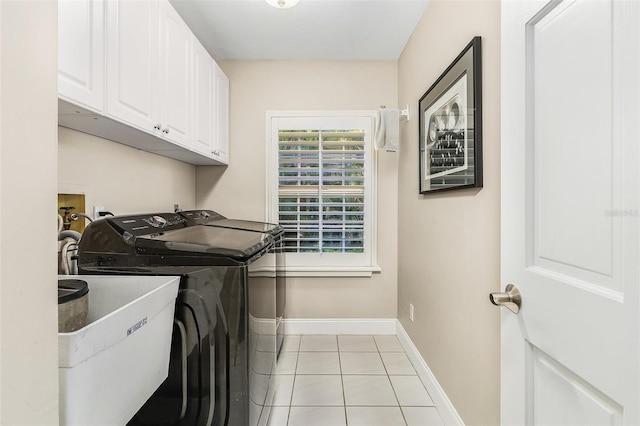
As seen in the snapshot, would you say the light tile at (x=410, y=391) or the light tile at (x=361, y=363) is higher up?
the light tile at (x=361, y=363)

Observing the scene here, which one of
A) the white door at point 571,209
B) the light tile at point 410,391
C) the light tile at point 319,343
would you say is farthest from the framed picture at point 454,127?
the light tile at point 319,343

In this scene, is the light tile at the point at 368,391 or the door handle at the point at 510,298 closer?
the door handle at the point at 510,298

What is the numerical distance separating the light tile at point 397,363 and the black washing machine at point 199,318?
48.9 inches

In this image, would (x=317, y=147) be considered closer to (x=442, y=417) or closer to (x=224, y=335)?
(x=224, y=335)

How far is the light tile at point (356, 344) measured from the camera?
2613mm

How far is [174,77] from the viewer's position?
6.07 feet

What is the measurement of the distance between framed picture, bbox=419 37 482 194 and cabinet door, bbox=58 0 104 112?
1.56 metres

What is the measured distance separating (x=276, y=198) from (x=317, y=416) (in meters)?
1.75

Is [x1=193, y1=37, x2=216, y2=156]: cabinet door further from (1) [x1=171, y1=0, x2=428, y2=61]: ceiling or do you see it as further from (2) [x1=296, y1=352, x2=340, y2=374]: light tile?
(2) [x1=296, y1=352, x2=340, y2=374]: light tile

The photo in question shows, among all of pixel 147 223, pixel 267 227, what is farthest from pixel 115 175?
pixel 267 227

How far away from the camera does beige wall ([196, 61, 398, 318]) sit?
2.89m

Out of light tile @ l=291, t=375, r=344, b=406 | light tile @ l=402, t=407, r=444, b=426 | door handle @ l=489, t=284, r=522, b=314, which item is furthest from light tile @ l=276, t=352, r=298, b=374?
A: door handle @ l=489, t=284, r=522, b=314

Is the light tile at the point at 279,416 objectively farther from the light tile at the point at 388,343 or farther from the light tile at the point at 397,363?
the light tile at the point at 388,343

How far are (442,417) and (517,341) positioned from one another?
1206mm
